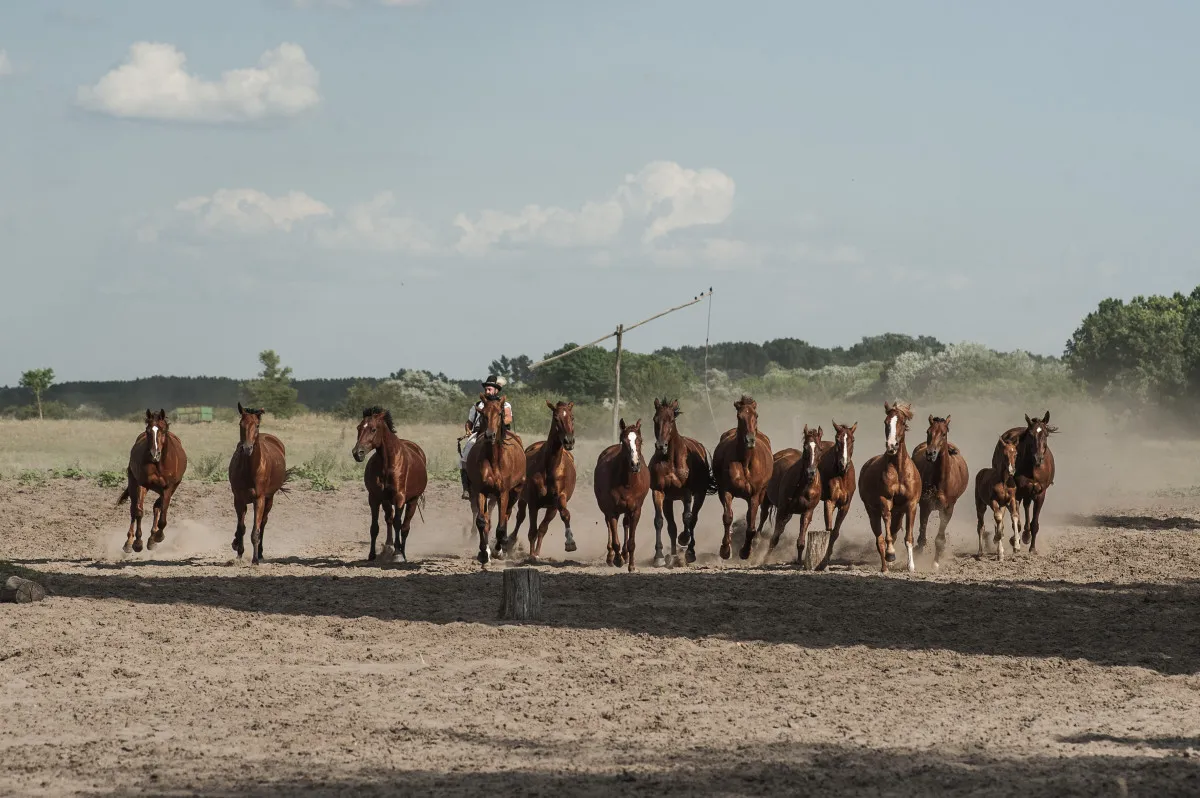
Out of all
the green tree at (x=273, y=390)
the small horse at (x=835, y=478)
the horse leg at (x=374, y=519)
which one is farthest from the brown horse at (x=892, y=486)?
the green tree at (x=273, y=390)

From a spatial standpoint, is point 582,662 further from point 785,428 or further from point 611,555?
point 785,428

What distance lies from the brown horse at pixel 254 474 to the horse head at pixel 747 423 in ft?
21.2

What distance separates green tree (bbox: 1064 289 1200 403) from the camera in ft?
250

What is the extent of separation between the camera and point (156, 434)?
21188 mm

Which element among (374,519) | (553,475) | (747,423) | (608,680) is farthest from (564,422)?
(608,680)

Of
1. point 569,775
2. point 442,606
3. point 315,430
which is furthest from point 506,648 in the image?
point 315,430

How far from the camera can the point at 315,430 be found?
57000 mm

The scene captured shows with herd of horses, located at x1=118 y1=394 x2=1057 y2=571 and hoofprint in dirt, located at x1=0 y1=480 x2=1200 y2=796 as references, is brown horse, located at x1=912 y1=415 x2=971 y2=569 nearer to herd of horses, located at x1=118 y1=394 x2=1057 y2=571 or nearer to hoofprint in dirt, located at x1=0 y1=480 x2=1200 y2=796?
herd of horses, located at x1=118 y1=394 x2=1057 y2=571

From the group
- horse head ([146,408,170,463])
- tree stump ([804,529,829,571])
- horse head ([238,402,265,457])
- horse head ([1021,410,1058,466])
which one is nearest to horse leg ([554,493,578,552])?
tree stump ([804,529,829,571])

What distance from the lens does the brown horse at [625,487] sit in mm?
19734

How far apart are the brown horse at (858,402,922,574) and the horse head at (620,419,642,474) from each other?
3.05 metres

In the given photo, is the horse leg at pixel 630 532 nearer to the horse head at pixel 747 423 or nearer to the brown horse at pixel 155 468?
the horse head at pixel 747 423

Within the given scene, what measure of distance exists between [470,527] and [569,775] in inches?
691

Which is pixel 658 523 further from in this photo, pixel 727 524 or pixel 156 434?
pixel 156 434
